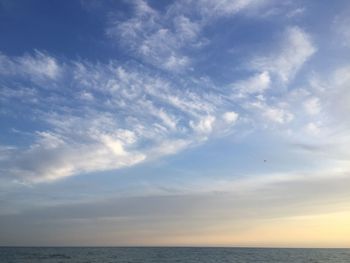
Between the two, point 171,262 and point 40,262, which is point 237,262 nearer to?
point 171,262

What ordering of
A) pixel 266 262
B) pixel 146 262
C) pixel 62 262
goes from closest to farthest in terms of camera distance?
pixel 62 262
pixel 146 262
pixel 266 262

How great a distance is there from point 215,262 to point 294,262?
59.4ft

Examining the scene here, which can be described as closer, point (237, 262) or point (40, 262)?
point (40, 262)

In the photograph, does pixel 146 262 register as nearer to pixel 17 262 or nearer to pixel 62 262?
pixel 62 262

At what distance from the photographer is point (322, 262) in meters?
89.4

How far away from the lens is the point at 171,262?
8994 centimetres

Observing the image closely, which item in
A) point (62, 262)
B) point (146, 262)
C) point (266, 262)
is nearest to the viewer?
point (62, 262)

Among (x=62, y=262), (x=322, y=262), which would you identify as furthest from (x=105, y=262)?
(x=322, y=262)

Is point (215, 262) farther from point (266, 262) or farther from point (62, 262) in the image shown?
point (62, 262)

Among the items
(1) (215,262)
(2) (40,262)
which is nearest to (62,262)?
(2) (40,262)

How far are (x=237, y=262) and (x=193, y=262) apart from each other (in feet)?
34.6

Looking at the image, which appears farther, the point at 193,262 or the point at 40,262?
the point at 193,262

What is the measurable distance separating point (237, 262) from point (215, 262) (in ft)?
17.4

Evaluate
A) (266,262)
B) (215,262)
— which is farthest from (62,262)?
(266,262)
